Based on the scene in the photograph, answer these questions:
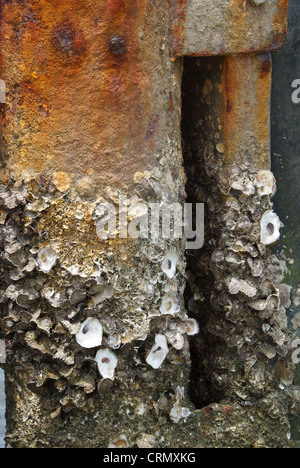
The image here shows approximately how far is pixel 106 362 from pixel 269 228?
649mm

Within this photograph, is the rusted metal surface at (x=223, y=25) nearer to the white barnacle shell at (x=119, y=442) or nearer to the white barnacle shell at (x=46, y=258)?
the white barnacle shell at (x=46, y=258)

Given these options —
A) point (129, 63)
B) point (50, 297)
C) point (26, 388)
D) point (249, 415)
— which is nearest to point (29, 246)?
point (50, 297)

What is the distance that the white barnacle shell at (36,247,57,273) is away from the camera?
2.24 metres

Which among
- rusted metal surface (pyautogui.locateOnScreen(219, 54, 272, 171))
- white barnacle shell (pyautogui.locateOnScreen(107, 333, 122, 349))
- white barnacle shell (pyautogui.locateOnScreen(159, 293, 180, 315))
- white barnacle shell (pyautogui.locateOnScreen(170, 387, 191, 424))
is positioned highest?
rusted metal surface (pyautogui.locateOnScreen(219, 54, 272, 171))

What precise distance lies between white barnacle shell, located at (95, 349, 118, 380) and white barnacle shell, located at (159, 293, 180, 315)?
0.19 metres

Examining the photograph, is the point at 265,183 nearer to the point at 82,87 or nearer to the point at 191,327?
the point at 191,327

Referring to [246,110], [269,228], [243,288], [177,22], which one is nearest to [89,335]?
[243,288]

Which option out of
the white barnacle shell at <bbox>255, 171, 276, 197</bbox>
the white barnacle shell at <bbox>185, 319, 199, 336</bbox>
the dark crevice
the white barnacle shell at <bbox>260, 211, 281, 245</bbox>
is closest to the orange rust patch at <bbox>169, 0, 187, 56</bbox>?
the dark crevice

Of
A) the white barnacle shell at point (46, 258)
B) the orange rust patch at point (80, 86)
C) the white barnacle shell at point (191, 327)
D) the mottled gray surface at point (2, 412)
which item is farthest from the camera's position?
the white barnacle shell at point (191, 327)

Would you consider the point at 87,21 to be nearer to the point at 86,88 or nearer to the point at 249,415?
the point at 86,88

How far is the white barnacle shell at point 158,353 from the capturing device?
2.30 meters

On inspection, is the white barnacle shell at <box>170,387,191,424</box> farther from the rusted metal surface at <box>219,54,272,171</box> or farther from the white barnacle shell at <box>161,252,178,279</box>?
the rusted metal surface at <box>219,54,272,171</box>

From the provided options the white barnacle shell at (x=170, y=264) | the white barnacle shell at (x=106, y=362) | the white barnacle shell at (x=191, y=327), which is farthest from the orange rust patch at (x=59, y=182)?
the white barnacle shell at (x=191, y=327)

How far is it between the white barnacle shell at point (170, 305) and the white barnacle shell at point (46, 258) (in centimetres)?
34
